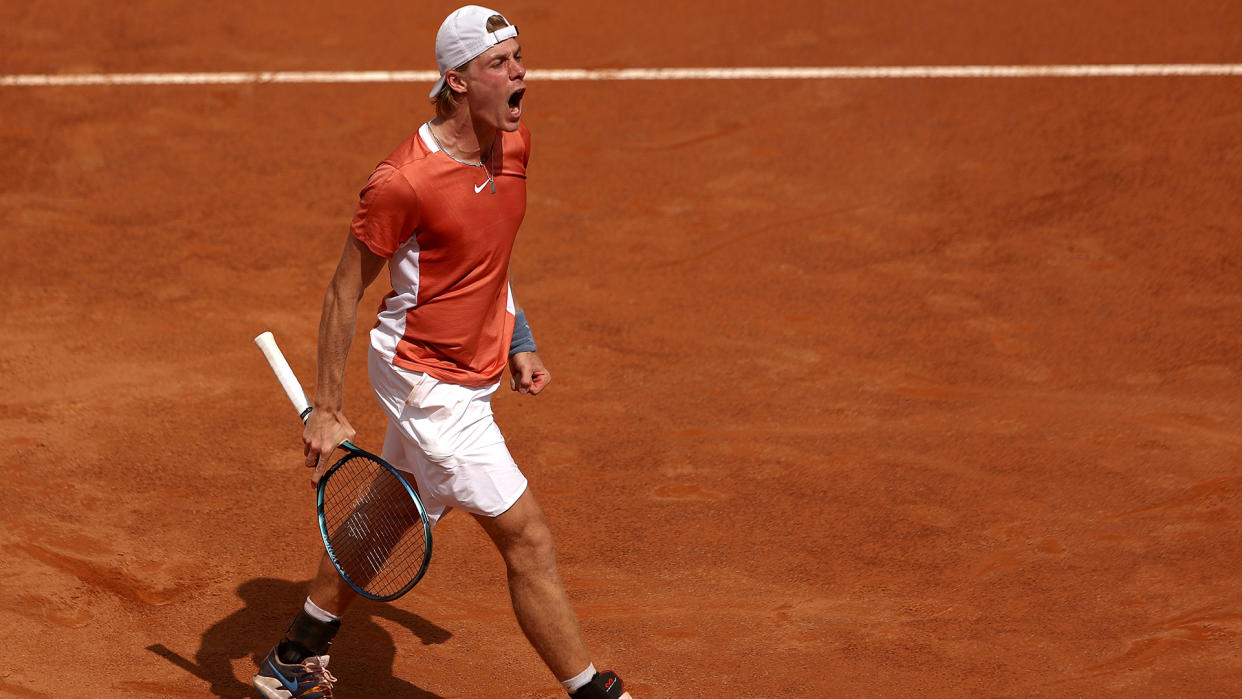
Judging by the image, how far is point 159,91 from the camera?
10102 mm

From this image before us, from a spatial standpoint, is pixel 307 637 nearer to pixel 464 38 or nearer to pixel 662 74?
pixel 464 38

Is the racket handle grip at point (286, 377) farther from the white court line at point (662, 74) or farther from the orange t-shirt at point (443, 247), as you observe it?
the white court line at point (662, 74)

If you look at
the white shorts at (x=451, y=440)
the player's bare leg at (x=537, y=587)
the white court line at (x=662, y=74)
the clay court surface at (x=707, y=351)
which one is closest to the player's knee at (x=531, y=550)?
the player's bare leg at (x=537, y=587)

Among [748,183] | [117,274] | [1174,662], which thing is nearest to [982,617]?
[1174,662]

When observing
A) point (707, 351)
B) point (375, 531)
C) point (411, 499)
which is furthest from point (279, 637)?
point (707, 351)

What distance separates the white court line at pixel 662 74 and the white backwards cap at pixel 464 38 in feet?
20.5

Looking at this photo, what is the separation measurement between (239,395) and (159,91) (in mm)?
4072

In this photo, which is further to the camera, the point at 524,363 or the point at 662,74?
the point at 662,74

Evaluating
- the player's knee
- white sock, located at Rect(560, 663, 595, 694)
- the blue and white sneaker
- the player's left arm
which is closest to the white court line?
the player's left arm

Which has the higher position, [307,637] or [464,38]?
[464,38]

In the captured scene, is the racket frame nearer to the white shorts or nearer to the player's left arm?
the white shorts

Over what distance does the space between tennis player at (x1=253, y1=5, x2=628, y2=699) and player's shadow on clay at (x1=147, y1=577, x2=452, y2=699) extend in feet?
2.93

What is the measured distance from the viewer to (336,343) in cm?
418

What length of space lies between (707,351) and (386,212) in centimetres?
349
